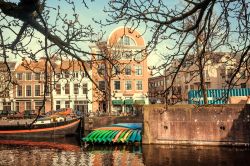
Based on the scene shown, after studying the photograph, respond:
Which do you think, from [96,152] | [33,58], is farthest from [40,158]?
[33,58]

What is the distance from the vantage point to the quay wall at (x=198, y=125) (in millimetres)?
20172

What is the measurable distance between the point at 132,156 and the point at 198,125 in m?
4.82

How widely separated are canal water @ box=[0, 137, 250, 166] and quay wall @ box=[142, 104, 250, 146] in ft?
2.35

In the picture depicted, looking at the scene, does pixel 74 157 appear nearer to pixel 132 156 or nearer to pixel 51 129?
pixel 132 156

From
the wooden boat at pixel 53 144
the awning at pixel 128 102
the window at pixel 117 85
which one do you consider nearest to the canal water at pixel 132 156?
the wooden boat at pixel 53 144

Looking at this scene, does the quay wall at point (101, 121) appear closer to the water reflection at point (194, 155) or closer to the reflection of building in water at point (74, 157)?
the reflection of building in water at point (74, 157)

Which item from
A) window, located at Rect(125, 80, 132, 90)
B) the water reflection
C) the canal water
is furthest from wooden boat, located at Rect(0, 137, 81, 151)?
window, located at Rect(125, 80, 132, 90)

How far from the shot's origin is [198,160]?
16.3m

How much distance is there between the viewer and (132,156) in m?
18.4

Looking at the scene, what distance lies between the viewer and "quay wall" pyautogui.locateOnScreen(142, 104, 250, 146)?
20172 mm

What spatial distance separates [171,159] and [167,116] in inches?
204

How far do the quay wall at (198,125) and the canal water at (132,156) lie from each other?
2.35ft

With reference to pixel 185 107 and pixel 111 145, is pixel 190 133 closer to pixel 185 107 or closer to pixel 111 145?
pixel 185 107

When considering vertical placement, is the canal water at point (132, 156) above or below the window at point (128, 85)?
below
